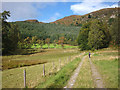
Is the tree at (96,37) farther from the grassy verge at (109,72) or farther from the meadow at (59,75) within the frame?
the grassy verge at (109,72)

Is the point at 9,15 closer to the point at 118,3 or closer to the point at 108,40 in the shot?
the point at 108,40

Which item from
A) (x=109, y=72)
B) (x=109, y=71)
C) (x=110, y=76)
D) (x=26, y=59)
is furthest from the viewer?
(x=26, y=59)

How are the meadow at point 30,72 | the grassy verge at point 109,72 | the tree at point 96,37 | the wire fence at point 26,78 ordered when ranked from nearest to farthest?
1. the grassy verge at point 109,72
2. the wire fence at point 26,78
3. the meadow at point 30,72
4. the tree at point 96,37

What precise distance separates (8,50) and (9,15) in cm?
2080

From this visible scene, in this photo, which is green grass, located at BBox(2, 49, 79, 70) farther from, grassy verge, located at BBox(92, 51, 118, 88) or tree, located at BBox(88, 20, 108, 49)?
grassy verge, located at BBox(92, 51, 118, 88)

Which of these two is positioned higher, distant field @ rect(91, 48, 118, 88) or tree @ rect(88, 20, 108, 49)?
tree @ rect(88, 20, 108, 49)

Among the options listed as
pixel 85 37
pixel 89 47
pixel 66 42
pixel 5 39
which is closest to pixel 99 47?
pixel 89 47

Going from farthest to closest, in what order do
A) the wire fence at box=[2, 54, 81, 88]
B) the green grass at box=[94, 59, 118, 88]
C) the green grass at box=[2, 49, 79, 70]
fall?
the green grass at box=[2, 49, 79, 70]
the wire fence at box=[2, 54, 81, 88]
the green grass at box=[94, 59, 118, 88]

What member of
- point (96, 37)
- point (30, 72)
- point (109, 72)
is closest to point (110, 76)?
point (109, 72)

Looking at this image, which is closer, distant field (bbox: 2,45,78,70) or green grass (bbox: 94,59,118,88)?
green grass (bbox: 94,59,118,88)

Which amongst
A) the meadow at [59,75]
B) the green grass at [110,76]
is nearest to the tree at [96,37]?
the meadow at [59,75]

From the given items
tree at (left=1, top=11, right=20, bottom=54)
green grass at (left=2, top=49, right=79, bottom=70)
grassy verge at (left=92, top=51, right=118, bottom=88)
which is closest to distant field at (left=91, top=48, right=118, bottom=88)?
grassy verge at (left=92, top=51, right=118, bottom=88)

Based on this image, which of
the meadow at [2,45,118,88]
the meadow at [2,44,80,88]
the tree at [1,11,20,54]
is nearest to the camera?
the meadow at [2,45,118,88]

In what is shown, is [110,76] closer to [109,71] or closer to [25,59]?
[109,71]
